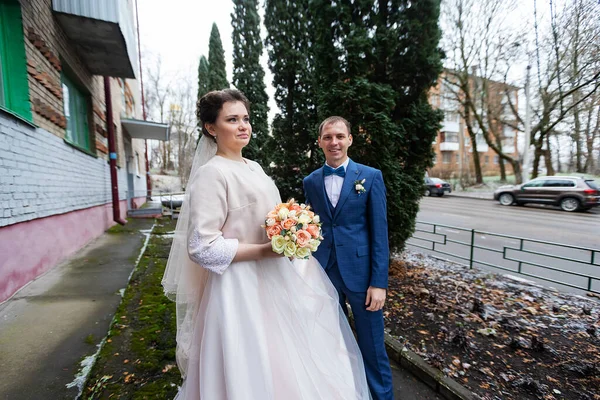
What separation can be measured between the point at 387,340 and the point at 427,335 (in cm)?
47

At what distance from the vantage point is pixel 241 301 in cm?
151

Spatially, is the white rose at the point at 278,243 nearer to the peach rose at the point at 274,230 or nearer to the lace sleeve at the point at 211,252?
the peach rose at the point at 274,230

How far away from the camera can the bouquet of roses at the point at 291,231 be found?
143 centimetres

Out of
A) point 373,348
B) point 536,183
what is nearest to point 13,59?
point 373,348

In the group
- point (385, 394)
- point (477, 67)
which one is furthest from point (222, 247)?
point (477, 67)

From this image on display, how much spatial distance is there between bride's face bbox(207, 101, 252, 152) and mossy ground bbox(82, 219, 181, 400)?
1.95m

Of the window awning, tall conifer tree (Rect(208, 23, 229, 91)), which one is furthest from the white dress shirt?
tall conifer tree (Rect(208, 23, 229, 91))

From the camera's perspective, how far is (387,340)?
295 centimetres

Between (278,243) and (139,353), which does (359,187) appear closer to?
(278,243)

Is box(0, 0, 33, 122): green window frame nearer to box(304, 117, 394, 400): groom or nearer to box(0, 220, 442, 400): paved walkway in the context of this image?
box(0, 220, 442, 400): paved walkway

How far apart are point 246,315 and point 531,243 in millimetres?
8408

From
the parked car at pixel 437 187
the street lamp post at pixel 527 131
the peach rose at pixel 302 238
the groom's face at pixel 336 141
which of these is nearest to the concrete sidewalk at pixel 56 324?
the peach rose at pixel 302 238

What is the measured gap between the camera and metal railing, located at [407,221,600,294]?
175 inches

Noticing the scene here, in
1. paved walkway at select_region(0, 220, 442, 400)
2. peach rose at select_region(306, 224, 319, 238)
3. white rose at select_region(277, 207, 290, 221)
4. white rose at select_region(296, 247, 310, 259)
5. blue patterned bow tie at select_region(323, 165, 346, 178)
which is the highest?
blue patterned bow tie at select_region(323, 165, 346, 178)
